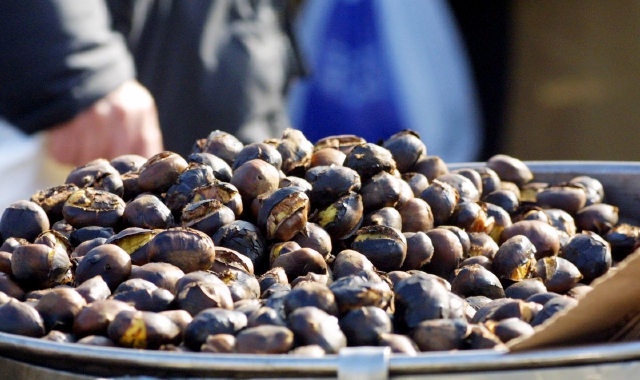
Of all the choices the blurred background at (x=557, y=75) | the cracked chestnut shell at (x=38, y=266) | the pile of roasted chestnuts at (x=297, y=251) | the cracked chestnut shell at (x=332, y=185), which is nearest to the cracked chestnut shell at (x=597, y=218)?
the pile of roasted chestnuts at (x=297, y=251)

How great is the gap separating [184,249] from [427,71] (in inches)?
107

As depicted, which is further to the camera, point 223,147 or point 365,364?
point 223,147

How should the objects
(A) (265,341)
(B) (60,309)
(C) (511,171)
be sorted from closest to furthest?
(A) (265,341)
(B) (60,309)
(C) (511,171)

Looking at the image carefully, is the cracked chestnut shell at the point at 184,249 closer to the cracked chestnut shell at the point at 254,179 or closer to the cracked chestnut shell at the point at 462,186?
the cracked chestnut shell at the point at 254,179

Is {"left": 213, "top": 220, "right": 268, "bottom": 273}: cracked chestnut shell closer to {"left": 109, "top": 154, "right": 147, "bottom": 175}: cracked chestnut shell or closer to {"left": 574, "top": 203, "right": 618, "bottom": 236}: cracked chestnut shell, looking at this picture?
{"left": 109, "top": 154, "right": 147, "bottom": 175}: cracked chestnut shell

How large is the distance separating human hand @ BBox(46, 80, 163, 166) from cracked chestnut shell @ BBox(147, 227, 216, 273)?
1.50 m

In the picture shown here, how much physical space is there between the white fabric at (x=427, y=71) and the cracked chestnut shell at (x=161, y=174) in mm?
2298

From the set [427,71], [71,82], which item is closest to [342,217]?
[71,82]

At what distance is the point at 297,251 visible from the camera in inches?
42.0

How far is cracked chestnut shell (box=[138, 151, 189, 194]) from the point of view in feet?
4.08

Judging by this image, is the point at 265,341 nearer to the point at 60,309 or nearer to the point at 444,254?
the point at 60,309

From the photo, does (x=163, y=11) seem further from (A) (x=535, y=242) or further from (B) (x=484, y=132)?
(A) (x=535, y=242)

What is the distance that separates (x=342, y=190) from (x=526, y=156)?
2.73 m

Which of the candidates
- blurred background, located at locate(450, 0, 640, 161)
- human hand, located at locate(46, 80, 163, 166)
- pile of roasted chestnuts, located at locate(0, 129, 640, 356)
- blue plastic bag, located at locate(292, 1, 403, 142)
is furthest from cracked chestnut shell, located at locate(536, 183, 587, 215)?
blurred background, located at locate(450, 0, 640, 161)
